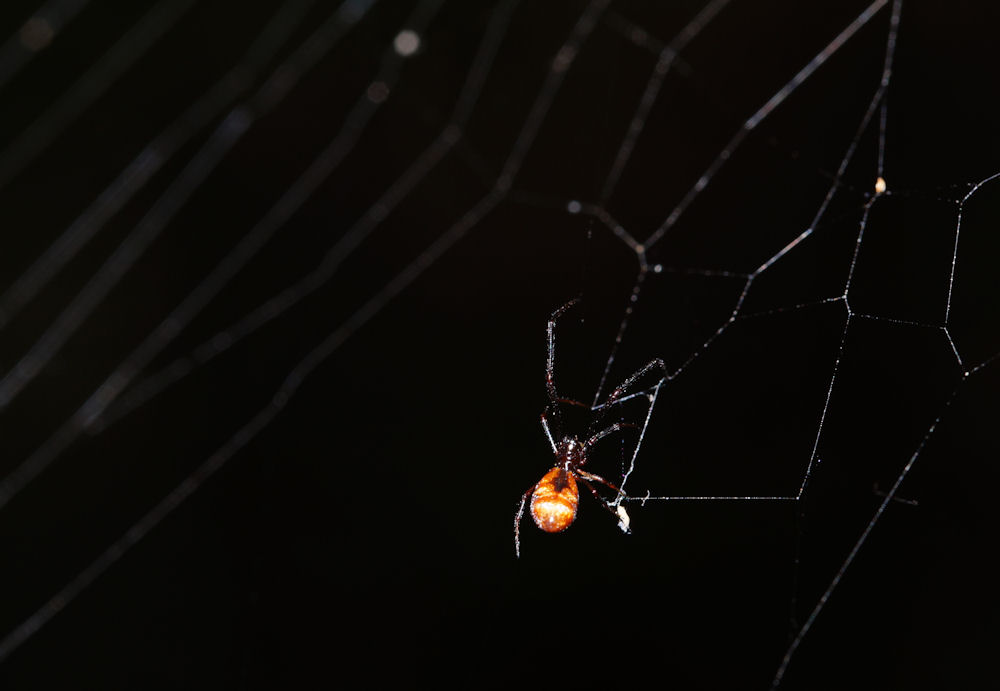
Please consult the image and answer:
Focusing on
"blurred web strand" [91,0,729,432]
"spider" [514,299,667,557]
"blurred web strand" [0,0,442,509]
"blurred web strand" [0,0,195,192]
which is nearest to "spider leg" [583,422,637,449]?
"spider" [514,299,667,557]

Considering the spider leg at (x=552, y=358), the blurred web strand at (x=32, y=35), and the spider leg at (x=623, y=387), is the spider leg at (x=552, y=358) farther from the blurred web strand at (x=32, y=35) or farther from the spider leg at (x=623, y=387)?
the blurred web strand at (x=32, y=35)

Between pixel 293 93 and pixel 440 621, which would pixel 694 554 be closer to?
pixel 440 621

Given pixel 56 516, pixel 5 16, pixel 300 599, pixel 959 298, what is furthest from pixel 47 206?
pixel 959 298

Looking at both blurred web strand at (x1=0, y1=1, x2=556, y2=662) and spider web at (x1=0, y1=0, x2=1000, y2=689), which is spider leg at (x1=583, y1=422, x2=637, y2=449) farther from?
blurred web strand at (x1=0, y1=1, x2=556, y2=662)

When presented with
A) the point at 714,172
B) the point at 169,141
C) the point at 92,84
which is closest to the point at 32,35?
the point at 92,84

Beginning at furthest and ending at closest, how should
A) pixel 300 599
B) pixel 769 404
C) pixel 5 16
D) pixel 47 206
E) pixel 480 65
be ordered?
pixel 300 599, pixel 769 404, pixel 480 65, pixel 47 206, pixel 5 16
